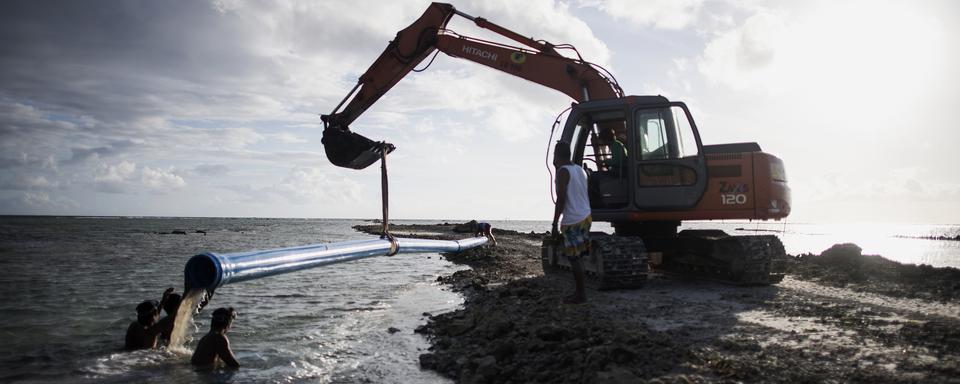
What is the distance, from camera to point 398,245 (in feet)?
31.9

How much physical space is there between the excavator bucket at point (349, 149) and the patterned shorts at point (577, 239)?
354cm

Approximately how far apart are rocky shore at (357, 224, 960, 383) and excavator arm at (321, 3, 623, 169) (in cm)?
398

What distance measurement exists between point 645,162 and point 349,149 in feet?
16.5

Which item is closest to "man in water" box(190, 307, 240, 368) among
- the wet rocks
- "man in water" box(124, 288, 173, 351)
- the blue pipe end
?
the blue pipe end

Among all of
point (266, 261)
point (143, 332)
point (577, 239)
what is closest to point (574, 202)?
point (577, 239)

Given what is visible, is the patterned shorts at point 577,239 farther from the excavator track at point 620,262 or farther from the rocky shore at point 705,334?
the excavator track at point 620,262

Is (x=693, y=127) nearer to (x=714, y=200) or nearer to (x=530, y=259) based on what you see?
(x=714, y=200)

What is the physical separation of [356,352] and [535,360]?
256 centimetres

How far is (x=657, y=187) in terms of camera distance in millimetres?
8344

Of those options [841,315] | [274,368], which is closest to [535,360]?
[274,368]

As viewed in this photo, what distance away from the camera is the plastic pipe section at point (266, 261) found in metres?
4.79

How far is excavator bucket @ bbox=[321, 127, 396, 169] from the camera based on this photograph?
8969 mm

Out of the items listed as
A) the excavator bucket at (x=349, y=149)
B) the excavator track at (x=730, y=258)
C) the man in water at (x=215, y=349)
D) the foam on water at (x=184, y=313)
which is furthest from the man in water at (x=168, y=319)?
the excavator track at (x=730, y=258)

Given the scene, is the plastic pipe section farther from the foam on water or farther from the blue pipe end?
the foam on water
